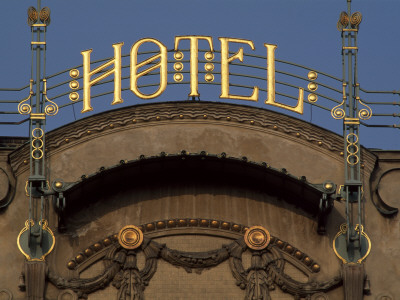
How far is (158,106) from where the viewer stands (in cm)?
3366

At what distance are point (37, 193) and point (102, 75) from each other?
303 cm

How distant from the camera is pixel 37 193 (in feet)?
107

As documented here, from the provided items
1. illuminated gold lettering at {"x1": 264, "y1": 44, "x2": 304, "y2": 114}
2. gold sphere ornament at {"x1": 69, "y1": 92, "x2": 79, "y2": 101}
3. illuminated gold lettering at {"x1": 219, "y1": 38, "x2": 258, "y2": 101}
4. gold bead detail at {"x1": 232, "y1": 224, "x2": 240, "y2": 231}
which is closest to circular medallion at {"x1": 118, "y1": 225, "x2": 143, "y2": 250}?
gold bead detail at {"x1": 232, "y1": 224, "x2": 240, "y2": 231}

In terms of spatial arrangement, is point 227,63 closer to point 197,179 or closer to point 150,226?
point 197,179

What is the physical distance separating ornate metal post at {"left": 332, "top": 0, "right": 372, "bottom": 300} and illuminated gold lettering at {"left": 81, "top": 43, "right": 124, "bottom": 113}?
4.56m

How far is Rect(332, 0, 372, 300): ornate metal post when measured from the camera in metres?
32.2

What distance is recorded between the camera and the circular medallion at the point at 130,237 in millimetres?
32781

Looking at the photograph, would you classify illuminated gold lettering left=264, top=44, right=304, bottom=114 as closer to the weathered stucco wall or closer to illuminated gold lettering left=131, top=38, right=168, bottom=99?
the weathered stucco wall

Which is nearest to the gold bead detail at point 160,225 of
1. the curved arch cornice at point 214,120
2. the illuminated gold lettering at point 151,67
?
the curved arch cornice at point 214,120

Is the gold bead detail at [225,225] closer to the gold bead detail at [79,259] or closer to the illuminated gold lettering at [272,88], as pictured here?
the illuminated gold lettering at [272,88]

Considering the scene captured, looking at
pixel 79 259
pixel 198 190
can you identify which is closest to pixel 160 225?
pixel 198 190

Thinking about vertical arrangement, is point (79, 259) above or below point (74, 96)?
below

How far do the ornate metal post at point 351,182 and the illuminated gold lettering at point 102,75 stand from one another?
179 inches

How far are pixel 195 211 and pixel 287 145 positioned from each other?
238cm
